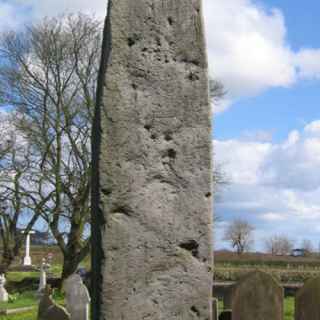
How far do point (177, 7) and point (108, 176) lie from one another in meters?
1.14

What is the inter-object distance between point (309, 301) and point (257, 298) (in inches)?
35.8

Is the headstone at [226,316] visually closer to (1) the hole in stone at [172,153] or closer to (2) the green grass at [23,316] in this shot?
(2) the green grass at [23,316]

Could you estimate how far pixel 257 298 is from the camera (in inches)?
397

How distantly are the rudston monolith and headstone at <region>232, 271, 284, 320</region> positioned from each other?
20.7 feet

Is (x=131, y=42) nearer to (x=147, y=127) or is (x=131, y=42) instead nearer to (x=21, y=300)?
(x=147, y=127)

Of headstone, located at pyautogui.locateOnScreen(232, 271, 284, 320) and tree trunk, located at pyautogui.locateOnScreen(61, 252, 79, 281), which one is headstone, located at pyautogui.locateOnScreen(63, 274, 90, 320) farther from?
tree trunk, located at pyautogui.locateOnScreen(61, 252, 79, 281)

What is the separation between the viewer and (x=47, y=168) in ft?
85.5

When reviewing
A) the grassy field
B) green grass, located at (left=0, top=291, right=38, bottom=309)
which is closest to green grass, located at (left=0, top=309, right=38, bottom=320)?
green grass, located at (left=0, top=291, right=38, bottom=309)

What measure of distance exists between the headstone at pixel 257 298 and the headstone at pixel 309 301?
53 centimetres

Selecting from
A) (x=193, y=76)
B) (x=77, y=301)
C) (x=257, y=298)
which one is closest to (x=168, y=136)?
(x=193, y=76)

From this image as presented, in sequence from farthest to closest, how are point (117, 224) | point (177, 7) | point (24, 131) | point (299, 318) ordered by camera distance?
point (24, 131), point (299, 318), point (177, 7), point (117, 224)

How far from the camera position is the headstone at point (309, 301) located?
9.33m

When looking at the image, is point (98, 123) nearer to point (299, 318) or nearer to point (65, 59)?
point (299, 318)

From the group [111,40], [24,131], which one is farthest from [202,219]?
[24,131]
